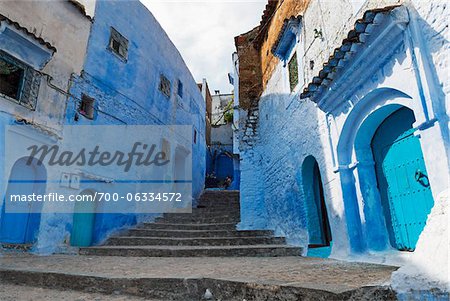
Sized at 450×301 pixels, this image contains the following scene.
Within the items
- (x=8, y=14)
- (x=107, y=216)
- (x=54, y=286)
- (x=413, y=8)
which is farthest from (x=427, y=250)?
(x=8, y=14)

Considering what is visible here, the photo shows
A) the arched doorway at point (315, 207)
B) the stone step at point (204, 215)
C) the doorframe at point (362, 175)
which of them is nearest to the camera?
the doorframe at point (362, 175)

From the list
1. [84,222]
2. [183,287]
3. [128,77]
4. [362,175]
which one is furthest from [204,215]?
[183,287]

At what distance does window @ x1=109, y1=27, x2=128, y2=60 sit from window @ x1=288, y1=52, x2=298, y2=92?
18.9 feet

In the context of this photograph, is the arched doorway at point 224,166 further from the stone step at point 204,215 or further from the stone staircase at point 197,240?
the stone step at point 204,215

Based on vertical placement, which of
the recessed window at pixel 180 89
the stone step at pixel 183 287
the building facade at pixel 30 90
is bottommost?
the stone step at pixel 183 287

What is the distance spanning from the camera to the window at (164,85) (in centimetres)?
1172

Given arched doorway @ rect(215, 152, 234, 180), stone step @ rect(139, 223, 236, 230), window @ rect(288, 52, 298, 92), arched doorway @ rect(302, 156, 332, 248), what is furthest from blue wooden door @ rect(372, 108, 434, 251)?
arched doorway @ rect(215, 152, 234, 180)

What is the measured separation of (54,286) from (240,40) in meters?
8.80

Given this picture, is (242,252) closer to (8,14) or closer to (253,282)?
(253,282)

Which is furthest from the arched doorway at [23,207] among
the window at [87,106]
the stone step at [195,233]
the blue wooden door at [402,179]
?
the blue wooden door at [402,179]

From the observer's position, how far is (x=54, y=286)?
3.57 m

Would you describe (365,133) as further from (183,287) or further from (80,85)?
(80,85)

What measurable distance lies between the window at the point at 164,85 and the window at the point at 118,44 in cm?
212

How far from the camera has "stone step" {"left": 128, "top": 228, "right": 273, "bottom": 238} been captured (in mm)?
7173
